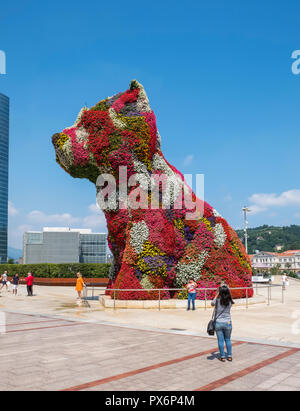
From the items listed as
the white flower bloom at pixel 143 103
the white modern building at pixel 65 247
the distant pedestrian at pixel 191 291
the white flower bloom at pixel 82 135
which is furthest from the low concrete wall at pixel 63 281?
the white modern building at pixel 65 247

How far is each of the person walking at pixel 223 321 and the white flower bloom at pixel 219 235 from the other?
9.78 metres

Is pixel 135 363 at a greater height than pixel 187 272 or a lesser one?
lesser

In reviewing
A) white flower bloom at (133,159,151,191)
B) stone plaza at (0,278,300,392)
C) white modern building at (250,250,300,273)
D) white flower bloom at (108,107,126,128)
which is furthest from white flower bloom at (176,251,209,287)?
white modern building at (250,250,300,273)

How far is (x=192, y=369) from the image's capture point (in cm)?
678

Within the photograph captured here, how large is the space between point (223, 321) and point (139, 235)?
890cm

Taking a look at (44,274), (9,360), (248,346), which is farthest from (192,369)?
(44,274)

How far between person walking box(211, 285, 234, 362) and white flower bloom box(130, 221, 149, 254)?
849cm

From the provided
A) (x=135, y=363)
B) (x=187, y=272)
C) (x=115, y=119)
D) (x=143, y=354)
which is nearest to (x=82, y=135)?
(x=115, y=119)

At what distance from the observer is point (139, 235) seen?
639 inches

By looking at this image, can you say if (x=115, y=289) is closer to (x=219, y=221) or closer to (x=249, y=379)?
(x=219, y=221)

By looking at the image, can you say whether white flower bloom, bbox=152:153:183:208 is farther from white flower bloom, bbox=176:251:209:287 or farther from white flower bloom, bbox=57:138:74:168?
white flower bloom, bbox=57:138:74:168

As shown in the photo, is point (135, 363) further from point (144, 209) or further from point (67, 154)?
point (67, 154)

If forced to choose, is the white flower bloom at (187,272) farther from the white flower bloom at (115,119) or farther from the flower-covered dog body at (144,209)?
the white flower bloom at (115,119)

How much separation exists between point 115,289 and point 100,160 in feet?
17.3
